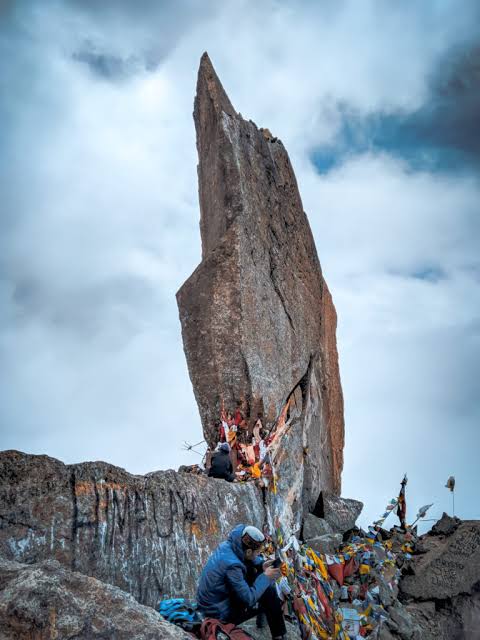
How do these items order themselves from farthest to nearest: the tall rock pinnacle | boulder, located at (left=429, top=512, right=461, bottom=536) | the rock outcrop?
boulder, located at (left=429, top=512, right=461, bottom=536)
the tall rock pinnacle
the rock outcrop

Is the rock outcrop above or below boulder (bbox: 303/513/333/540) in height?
below

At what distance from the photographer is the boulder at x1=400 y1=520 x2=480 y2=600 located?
332 inches

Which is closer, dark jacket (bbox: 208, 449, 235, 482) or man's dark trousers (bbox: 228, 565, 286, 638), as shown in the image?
man's dark trousers (bbox: 228, 565, 286, 638)

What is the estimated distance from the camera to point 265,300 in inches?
389

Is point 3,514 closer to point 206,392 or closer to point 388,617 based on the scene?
point 206,392

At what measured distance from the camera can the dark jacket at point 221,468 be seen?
780 centimetres

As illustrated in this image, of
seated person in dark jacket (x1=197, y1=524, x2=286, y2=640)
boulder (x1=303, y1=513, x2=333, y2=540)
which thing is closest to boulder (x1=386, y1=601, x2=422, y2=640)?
boulder (x1=303, y1=513, x2=333, y2=540)

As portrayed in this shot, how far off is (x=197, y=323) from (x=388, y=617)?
4.64 m

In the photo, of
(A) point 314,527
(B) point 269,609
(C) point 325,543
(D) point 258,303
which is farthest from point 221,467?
(B) point 269,609

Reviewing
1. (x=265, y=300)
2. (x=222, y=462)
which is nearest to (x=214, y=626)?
(x=222, y=462)

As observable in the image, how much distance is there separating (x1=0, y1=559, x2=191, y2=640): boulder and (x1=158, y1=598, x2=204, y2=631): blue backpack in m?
1.01

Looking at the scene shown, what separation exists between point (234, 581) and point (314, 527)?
17.3 feet

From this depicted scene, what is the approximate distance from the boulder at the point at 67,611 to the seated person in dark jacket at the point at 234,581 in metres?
1.21

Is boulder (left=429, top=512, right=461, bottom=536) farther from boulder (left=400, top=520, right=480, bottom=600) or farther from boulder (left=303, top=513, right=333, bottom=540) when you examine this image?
boulder (left=303, top=513, right=333, bottom=540)
